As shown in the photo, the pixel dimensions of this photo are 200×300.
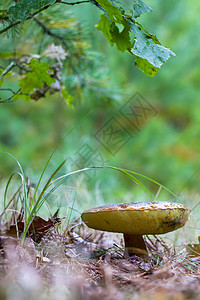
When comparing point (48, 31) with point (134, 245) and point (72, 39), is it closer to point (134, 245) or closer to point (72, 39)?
point (72, 39)

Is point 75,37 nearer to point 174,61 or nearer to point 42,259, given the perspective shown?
point 42,259

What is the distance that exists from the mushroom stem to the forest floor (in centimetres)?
3

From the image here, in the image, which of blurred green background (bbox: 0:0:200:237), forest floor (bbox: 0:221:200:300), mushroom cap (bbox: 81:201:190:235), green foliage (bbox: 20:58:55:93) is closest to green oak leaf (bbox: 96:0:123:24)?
green foliage (bbox: 20:58:55:93)

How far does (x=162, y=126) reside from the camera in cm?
412

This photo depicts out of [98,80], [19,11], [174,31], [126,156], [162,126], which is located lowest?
[126,156]

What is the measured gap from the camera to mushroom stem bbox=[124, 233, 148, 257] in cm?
84

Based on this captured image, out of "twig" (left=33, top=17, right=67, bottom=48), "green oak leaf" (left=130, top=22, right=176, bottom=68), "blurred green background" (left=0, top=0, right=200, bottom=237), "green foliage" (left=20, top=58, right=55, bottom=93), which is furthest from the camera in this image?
"blurred green background" (left=0, top=0, right=200, bottom=237)

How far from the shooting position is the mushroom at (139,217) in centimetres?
74

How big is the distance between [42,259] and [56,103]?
396 cm

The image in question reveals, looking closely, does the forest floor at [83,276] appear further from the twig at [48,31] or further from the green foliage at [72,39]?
the twig at [48,31]

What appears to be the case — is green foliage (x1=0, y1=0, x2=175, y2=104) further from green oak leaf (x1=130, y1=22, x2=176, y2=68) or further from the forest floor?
the forest floor

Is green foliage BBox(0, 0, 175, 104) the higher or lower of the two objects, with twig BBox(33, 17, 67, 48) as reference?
lower

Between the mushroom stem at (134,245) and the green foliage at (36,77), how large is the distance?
59cm

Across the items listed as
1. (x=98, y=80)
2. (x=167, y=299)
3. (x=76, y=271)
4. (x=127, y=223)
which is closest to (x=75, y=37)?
(x=98, y=80)
